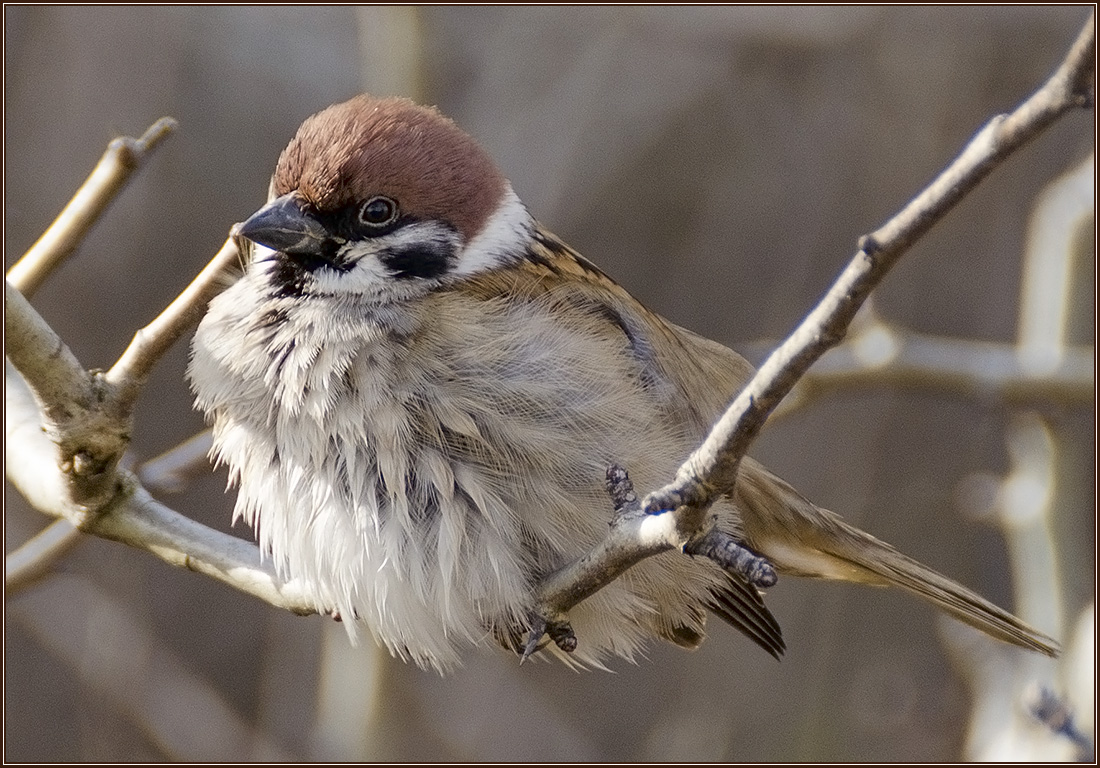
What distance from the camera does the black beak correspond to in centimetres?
238

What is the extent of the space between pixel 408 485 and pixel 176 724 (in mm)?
3218

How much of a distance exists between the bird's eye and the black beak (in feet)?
0.28

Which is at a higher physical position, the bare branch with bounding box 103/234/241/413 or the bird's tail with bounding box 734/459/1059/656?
the bird's tail with bounding box 734/459/1059/656

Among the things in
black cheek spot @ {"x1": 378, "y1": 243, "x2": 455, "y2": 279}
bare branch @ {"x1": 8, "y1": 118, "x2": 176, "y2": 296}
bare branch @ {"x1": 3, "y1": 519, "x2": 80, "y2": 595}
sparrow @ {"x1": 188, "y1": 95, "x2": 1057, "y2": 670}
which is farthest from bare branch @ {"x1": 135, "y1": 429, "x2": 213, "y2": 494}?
black cheek spot @ {"x1": 378, "y1": 243, "x2": 455, "y2": 279}

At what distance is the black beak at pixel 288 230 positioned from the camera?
2385 millimetres

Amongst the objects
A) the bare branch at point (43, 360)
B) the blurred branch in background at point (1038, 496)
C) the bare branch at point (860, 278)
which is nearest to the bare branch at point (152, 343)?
the bare branch at point (43, 360)

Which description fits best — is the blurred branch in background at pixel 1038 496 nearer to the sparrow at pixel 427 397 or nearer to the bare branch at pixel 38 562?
the sparrow at pixel 427 397

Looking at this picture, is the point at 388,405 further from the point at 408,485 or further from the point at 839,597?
the point at 839,597

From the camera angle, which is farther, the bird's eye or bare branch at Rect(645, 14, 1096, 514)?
the bird's eye

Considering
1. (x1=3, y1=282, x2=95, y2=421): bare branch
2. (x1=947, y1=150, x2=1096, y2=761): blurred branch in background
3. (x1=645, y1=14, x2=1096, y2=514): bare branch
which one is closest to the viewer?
(x1=645, y1=14, x2=1096, y2=514): bare branch

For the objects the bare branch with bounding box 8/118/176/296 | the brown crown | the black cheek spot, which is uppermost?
the brown crown

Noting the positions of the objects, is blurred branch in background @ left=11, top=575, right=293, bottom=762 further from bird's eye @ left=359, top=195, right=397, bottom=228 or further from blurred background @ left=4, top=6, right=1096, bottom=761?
bird's eye @ left=359, top=195, right=397, bottom=228

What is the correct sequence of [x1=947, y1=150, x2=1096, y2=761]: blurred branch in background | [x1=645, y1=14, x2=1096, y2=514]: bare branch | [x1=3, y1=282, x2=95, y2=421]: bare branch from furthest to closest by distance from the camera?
[x1=947, y1=150, x2=1096, y2=761]: blurred branch in background < [x1=3, y1=282, x2=95, y2=421]: bare branch < [x1=645, y1=14, x2=1096, y2=514]: bare branch

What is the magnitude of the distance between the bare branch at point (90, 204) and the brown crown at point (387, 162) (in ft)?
0.90
